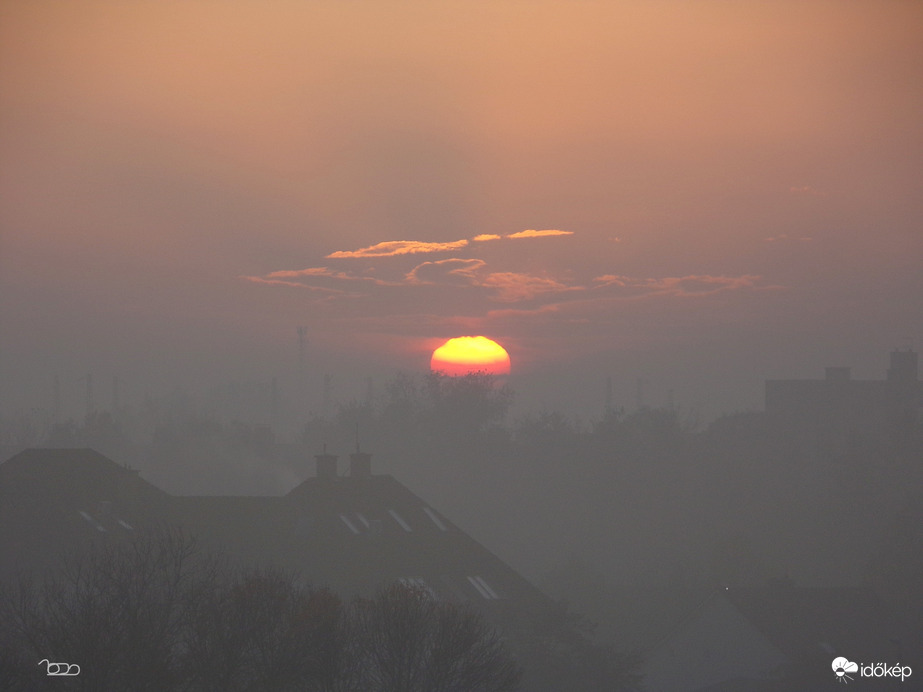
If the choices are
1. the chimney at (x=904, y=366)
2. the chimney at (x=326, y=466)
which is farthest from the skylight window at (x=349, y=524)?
the chimney at (x=904, y=366)

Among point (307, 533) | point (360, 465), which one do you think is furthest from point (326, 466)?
point (307, 533)

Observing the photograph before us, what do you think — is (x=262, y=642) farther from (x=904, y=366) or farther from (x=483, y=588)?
(x=904, y=366)

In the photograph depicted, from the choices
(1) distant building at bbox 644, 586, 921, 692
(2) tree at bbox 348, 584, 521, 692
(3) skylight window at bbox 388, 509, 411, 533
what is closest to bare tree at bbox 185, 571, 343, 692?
(2) tree at bbox 348, 584, 521, 692

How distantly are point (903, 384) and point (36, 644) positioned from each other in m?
136

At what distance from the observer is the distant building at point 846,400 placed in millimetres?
146250

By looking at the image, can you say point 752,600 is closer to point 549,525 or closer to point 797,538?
point 797,538

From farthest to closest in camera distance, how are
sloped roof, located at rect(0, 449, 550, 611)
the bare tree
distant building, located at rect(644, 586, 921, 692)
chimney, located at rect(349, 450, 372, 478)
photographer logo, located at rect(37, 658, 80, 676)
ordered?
1. chimney, located at rect(349, 450, 372, 478)
2. distant building, located at rect(644, 586, 921, 692)
3. sloped roof, located at rect(0, 449, 550, 611)
4. the bare tree
5. photographer logo, located at rect(37, 658, 80, 676)

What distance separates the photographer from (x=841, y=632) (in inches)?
2071

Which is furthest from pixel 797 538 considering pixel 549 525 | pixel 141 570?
pixel 141 570

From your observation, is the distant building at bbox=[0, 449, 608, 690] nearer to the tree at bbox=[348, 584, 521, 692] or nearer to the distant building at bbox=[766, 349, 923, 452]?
the tree at bbox=[348, 584, 521, 692]

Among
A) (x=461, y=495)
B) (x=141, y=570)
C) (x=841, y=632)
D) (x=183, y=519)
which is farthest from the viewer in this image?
(x=461, y=495)

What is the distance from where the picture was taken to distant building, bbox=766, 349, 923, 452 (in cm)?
14625

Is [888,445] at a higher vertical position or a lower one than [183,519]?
lower

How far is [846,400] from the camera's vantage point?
14812cm
